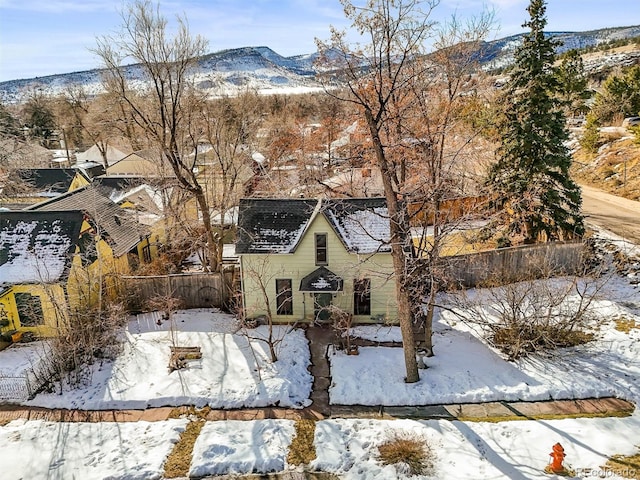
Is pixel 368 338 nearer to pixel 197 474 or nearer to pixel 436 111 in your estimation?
pixel 197 474

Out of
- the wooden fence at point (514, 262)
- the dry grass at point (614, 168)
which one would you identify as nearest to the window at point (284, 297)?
the wooden fence at point (514, 262)

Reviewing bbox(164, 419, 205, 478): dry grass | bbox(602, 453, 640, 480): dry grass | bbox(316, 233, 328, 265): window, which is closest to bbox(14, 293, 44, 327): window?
bbox(164, 419, 205, 478): dry grass

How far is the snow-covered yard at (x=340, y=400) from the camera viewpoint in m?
11.4

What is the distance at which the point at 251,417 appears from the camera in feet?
43.8

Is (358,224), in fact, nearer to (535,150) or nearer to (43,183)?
(535,150)

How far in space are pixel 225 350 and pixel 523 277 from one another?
44.2 ft

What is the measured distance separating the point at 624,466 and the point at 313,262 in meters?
11.5

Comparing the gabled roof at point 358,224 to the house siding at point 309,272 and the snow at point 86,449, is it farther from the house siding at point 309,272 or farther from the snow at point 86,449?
the snow at point 86,449

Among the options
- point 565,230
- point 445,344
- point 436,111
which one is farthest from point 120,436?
point 565,230

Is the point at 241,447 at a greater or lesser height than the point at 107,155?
lesser

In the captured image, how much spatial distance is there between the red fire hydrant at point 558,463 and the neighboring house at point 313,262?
330 inches

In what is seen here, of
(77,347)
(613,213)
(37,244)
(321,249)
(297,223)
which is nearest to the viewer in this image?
(77,347)

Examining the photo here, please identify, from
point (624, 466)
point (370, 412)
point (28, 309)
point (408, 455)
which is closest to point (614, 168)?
point (624, 466)

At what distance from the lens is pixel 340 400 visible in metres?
13.9
